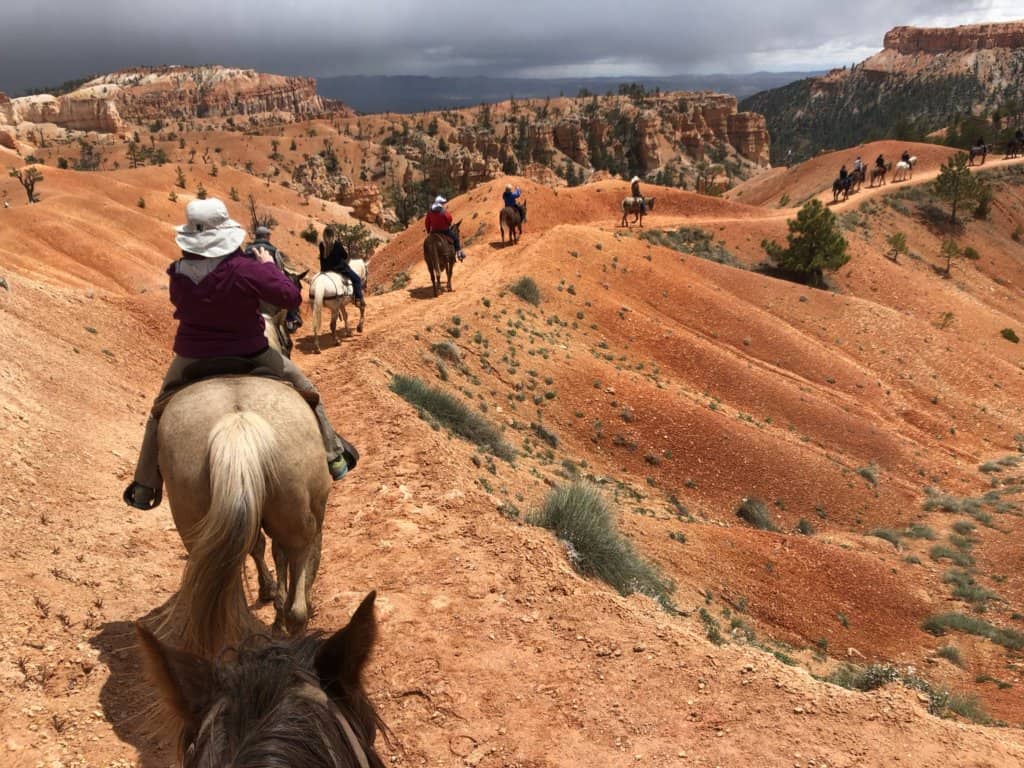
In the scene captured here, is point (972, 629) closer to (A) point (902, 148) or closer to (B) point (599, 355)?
(B) point (599, 355)

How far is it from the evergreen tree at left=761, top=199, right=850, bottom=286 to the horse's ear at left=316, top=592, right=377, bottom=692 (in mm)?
34973

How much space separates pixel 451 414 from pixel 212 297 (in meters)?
6.80

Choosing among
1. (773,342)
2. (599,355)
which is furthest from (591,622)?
(773,342)

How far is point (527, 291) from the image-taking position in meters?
19.6

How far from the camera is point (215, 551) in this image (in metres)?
3.42

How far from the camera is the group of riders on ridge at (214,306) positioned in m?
4.20

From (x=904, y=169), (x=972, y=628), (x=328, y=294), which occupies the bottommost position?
(x=972, y=628)

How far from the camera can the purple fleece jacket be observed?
420cm

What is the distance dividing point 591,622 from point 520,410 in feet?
26.9

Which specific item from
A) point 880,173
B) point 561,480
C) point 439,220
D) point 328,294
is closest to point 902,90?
Result: point 880,173

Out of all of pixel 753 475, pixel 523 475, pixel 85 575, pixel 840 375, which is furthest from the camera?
pixel 840 375

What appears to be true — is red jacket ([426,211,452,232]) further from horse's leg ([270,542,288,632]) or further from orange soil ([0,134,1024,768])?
horse's leg ([270,542,288,632])

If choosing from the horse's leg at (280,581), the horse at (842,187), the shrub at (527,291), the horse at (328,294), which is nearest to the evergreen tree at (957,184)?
the horse at (842,187)

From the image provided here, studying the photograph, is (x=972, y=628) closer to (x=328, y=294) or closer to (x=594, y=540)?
(x=594, y=540)
